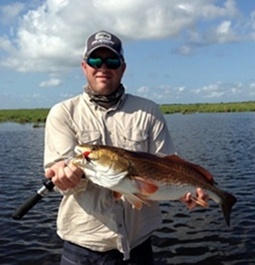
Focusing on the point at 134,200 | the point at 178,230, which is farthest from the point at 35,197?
the point at 178,230

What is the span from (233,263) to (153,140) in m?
7.22

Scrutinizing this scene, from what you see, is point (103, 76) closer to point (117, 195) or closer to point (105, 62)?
point (105, 62)

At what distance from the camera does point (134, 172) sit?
3.68m

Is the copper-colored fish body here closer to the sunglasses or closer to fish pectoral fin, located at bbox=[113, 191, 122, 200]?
fish pectoral fin, located at bbox=[113, 191, 122, 200]

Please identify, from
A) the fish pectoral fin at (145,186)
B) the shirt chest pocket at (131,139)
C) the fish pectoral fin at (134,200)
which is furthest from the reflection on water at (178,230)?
the fish pectoral fin at (145,186)

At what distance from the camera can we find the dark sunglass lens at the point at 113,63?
13.5ft

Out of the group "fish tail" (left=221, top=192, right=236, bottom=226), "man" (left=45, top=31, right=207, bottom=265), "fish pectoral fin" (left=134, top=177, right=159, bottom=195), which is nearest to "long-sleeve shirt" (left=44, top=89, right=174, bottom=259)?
"man" (left=45, top=31, right=207, bottom=265)

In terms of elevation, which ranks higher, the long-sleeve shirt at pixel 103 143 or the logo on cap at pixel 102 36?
the logo on cap at pixel 102 36

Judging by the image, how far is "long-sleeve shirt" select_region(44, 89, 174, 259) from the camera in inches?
157

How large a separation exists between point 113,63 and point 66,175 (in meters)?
1.18

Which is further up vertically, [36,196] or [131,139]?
[131,139]

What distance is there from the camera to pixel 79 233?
404 centimetres

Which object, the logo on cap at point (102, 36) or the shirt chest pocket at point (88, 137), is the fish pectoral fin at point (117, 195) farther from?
the logo on cap at point (102, 36)

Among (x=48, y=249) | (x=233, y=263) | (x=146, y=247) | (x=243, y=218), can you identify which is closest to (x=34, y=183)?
(x=48, y=249)
